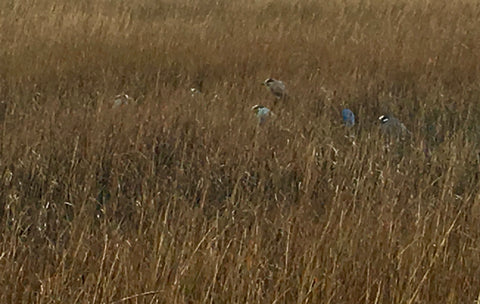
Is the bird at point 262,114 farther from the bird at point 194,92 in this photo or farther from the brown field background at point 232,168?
the bird at point 194,92

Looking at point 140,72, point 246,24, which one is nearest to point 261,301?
point 140,72

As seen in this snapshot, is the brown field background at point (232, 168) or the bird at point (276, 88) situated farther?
the bird at point (276, 88)

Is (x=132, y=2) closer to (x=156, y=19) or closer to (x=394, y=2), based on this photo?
(x=156, y=19)

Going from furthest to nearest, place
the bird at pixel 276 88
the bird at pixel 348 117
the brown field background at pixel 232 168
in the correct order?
the bird at pixel 276 88 → the bird at pixel 348 117 → the brown field background at pixel 232 168

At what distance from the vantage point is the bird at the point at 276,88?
379 centimetres

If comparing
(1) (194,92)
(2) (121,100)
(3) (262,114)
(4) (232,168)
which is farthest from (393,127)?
(2) (121,100)

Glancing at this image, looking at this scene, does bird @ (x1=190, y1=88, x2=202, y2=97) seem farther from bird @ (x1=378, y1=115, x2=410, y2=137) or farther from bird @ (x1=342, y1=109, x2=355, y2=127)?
bird @ (x1=378, y1=115, x2=410, y2=137)

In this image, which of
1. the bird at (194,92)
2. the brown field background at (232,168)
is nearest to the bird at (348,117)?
the brown field background at (232,168)

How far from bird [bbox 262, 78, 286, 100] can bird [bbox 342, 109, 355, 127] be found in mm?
559

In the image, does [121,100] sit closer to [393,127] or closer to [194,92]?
[194,92]

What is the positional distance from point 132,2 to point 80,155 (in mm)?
5120

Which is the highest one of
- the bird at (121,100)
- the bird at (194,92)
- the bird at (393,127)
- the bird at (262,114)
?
the bird at (393,127)

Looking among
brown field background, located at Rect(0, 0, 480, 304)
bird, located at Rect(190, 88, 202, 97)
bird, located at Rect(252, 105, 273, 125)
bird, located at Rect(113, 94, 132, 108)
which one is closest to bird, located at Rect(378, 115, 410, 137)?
brown field background, located at Rect(0, 0, 480, 304)

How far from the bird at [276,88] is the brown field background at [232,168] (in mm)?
91
